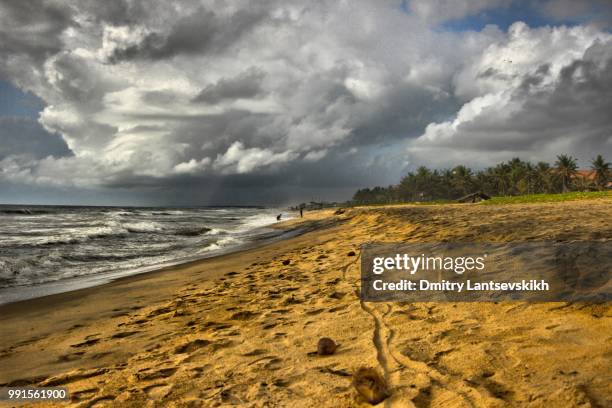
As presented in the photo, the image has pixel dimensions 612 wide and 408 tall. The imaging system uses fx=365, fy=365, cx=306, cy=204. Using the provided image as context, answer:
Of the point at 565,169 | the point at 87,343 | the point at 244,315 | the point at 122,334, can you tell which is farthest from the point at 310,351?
the point at 565,169

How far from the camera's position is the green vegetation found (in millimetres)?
79750

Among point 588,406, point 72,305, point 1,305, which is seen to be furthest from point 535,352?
point 1,305

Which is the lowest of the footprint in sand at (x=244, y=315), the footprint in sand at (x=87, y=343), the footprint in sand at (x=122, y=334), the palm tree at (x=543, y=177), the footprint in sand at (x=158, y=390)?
the footprint in sand at (x=87, y=343)

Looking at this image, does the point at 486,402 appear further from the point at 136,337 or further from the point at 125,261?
the point at 125,261

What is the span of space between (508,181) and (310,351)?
104147 mm

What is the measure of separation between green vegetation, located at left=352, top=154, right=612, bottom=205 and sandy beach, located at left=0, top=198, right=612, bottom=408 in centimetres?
6917

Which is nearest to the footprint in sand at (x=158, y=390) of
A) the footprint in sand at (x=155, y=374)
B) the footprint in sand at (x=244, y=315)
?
the footprint in sand at (x=155, y=374)

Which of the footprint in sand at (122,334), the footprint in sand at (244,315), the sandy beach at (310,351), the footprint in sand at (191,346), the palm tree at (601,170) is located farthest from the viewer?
the palm tree at (601,170)

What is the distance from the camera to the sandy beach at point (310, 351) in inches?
104

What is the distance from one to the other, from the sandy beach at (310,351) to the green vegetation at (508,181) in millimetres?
69169

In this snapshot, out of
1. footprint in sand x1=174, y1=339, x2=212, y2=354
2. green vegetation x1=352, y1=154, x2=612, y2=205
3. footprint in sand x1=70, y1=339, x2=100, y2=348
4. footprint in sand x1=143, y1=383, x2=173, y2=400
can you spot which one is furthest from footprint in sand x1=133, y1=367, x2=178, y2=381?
green vegetation x1=352, y1=154, x2=612, y2=205

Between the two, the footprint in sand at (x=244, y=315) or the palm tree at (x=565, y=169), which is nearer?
the footprint in sand at (x=244, y=315)

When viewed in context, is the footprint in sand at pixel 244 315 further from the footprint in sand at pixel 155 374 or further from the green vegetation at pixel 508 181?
the green vegetation at pixel 508 181

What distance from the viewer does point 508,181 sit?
9356cm
